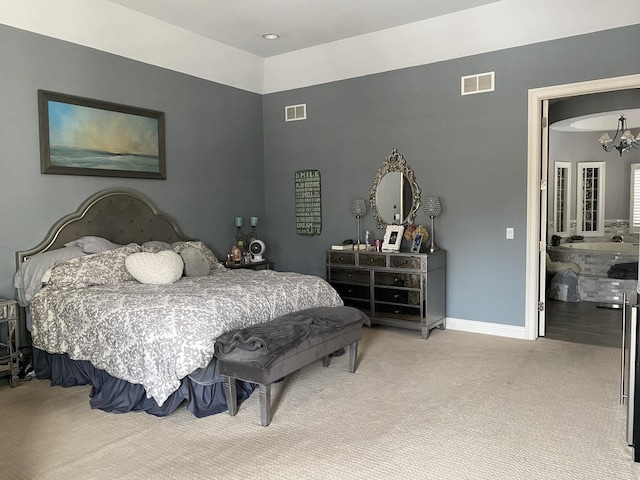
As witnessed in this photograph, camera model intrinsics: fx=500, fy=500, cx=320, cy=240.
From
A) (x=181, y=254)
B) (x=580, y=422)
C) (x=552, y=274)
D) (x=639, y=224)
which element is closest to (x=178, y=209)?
(x=181, y=254)

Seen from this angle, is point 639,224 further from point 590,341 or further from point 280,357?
point 280,357

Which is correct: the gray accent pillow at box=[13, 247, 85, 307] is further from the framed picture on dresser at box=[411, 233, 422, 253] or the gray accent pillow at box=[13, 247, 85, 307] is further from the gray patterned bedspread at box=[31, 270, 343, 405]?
the framed picture on dresser at box=[411, 233, 422, 253]

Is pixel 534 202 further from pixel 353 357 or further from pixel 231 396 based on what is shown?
pixel 231 396

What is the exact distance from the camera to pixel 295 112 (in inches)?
261

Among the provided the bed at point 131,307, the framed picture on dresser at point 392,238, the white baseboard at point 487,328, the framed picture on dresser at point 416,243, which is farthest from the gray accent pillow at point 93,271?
the white baseboard at point 487,328

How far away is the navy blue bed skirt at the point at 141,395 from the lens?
3.36 meters

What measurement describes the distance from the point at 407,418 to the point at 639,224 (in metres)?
8.53

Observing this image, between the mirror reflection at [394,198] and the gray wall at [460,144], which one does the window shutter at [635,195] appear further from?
the mirror reflection at [394,198]

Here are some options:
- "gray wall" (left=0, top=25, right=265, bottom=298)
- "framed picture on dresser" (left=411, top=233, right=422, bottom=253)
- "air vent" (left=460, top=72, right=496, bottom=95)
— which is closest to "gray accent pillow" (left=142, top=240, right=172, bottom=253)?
"gray wall" (left=0, top=25, right=265, bottom=298)

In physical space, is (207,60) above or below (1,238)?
above

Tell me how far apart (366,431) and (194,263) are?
2524 mm

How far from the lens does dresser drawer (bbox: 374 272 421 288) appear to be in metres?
5.28

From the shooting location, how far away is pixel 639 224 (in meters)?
9.58

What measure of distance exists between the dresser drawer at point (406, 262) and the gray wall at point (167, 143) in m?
2.22
